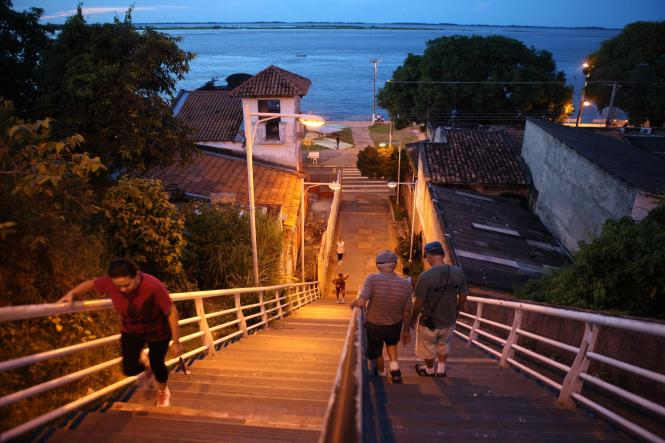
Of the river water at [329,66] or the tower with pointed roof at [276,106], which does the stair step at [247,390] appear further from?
the river water at [329,66]

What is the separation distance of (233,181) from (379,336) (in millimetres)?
14690

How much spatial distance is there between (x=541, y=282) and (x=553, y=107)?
31.7m

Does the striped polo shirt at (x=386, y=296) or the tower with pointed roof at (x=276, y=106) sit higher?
the tower with pointed roof at (x=276, y=106)

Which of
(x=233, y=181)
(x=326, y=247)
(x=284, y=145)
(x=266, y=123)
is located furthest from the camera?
(x=266, y=123)

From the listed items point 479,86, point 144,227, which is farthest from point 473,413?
point 479,86

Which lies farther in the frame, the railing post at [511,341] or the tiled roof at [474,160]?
the tiled roof at [474,160]

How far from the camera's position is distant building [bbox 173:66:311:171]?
2159cm

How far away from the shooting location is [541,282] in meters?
9.58

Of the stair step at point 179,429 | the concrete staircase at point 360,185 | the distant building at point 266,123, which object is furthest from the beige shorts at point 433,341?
the concrete staircase at point 360,185

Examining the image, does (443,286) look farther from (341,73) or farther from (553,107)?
(341,73)

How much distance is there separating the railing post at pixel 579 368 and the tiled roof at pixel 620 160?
28.3 ft

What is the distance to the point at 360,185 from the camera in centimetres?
3544

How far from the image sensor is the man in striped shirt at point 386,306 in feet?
15.2

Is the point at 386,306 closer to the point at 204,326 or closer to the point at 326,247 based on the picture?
the point at 204,326
